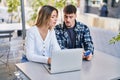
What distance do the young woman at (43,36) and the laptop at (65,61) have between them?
1.36 feet

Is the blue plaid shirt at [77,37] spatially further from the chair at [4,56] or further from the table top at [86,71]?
the chair at [4,56]

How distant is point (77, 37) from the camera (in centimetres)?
254

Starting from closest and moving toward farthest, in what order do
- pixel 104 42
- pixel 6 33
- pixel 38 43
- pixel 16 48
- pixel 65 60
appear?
pixel 65 60
pixel 38 43
pixel 104 42
pixel 16 48
pixel 6 33

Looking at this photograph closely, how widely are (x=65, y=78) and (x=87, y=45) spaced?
3.36ft

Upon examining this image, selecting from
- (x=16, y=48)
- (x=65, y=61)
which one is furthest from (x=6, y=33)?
(x=65, y=61)

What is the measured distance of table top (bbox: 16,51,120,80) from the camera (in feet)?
5.25

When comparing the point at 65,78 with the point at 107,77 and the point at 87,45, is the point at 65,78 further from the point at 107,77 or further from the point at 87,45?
the point at 87,45

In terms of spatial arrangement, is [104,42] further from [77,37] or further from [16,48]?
[16,48]

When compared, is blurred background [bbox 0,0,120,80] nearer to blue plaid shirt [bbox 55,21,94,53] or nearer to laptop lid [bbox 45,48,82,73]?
blue plaid shirt [bbox 55,21,94,53]

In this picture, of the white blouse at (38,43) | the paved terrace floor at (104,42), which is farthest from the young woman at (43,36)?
the paved terrace floor at (104,42)

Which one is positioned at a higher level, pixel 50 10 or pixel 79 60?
pixel 50 10

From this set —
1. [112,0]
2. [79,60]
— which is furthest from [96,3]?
[79,60]

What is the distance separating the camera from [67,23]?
249 cm

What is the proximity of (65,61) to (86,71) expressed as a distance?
0.23 m
